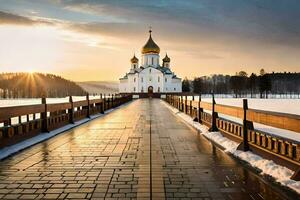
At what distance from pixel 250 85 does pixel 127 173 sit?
143m

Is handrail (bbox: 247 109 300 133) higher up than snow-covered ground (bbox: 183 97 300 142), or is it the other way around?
handrail (bbox: 247 109 300 133)

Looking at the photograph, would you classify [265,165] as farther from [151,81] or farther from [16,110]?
[151,81]

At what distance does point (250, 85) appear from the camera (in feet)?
472

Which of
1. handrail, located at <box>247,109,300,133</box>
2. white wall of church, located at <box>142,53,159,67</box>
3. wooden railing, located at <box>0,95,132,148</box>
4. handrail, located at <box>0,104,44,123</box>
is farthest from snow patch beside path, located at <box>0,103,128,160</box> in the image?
white wall of church, located at <box>142,53,159,67</box>

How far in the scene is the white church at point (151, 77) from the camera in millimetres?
102438

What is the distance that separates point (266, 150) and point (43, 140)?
678 cm

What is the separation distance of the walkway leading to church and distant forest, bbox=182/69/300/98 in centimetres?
11973

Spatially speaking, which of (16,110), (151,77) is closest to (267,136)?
(16,110)

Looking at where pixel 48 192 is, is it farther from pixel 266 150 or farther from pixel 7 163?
pixel 266 150

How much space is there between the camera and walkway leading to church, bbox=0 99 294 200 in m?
5.45

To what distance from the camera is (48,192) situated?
5484 mm

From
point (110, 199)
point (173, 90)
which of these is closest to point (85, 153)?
point (110, 199)

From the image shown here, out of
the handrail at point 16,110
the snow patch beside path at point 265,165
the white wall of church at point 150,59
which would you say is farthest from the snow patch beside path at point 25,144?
the white wall of church at point 150,59

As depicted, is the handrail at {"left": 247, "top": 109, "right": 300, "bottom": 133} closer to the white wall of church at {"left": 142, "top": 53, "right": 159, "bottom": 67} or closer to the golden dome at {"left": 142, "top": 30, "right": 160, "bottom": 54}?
the golden dome at {"left": 142, "top": 30, "right": 160, "bottom": 54}
